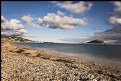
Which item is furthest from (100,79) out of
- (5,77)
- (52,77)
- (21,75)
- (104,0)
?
(104,0)

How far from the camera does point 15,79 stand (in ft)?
47.8

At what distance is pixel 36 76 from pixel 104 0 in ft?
33.4

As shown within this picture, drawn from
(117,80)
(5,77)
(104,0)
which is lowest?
(117,80)

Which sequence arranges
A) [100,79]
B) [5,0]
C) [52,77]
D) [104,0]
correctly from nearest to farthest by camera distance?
[104,0] < [5,0] < [52,77] < [100,79]

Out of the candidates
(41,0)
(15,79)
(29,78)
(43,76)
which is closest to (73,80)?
(43,76)

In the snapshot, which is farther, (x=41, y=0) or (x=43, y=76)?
(x=43, y=76)

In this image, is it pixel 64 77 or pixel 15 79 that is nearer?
pixel 15 79

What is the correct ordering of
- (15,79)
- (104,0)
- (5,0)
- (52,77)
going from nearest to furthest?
(104,0), (5,0), (15,79), (52,77)

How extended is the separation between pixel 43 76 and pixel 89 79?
399 centimetres

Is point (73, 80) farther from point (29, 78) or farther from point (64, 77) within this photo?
point (29, 78)

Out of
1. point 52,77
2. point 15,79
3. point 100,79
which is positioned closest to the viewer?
point 15,79

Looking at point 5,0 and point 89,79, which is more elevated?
point 5,0

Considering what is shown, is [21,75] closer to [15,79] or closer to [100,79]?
[15,79]

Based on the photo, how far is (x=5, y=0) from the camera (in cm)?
873
